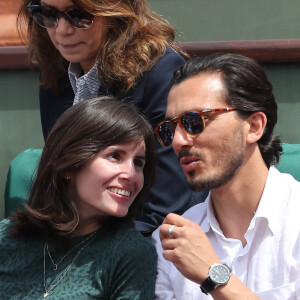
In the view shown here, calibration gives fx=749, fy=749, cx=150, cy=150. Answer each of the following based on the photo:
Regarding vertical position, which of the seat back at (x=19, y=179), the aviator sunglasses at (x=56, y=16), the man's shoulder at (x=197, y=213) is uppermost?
the aviator sunglasses at (x=56, y=16)

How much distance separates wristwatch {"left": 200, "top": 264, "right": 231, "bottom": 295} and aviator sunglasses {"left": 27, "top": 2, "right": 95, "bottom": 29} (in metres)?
1.10

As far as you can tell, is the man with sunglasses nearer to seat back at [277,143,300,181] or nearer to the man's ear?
the man's ear

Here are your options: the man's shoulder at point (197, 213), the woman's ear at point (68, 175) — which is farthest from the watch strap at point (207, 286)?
the woman's ear at point (68, 175)

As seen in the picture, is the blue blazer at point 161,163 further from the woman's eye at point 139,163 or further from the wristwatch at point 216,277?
the wristwatch at point 216,277

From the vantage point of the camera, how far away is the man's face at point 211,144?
2.27 m

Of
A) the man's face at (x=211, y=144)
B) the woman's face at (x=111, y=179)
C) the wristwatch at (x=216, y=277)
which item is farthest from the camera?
the woman's face at (x=111, y=179)

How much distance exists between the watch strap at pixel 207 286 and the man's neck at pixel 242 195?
0.29 m

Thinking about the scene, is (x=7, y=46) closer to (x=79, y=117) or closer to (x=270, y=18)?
(x=270, y=18)

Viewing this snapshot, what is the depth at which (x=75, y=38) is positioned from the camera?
2.76 metres

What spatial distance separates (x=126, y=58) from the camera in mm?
2746

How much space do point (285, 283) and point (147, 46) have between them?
41.6 inches

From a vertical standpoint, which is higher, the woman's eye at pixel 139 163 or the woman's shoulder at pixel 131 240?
the woman's eye at pixel 139 163

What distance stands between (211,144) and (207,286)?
0.46 metres

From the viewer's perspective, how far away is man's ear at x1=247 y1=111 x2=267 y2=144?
2334 mm
